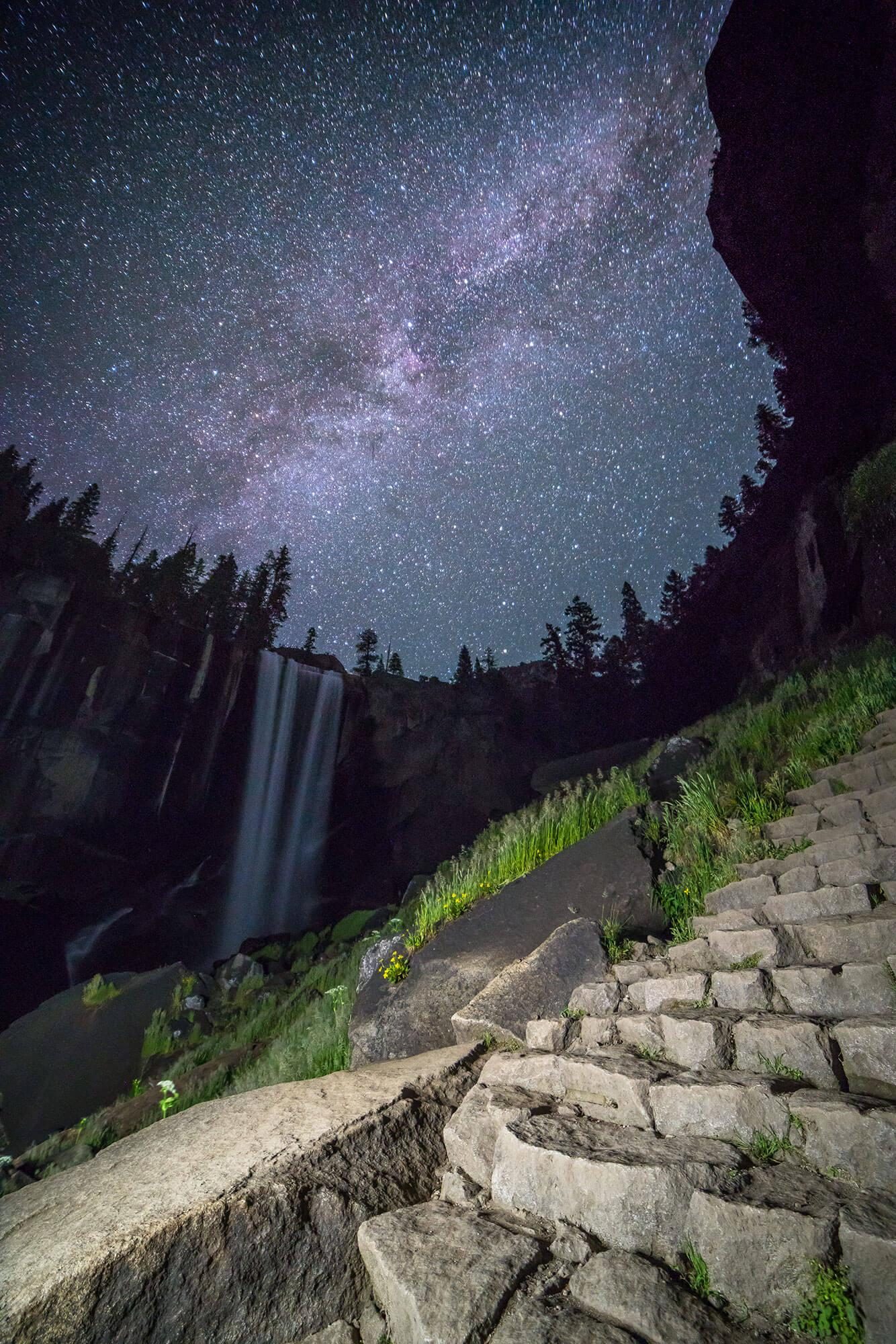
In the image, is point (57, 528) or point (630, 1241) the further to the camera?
point (57, 528)

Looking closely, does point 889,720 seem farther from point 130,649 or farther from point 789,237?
point 130,649

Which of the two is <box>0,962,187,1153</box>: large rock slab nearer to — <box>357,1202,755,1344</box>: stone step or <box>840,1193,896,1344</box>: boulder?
<box>357,1202,755,1344</box>: stone step

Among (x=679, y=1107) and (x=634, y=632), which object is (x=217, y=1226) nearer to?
(x=679, y=1107)

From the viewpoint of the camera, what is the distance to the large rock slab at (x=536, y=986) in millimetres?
4121

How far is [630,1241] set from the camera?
6.60ft

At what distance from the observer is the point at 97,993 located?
10.1m

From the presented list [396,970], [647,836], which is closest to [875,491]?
[647,836]

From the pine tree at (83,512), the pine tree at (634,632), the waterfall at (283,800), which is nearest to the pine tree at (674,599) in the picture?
the pine tree at (634,632)

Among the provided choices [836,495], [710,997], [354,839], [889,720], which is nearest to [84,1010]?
[710,997]

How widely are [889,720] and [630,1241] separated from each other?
5.90 meters

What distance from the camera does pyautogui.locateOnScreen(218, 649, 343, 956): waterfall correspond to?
30.2 meters

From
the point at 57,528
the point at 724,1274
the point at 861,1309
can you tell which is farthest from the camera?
the point at 57,528

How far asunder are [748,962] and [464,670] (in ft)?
130

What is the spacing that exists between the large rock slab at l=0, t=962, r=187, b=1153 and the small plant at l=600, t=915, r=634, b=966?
27.6ft
